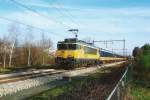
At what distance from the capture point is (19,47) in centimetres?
7725

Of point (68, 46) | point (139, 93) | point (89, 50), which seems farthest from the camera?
point (89, 50)

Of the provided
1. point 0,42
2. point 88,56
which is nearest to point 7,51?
point 0,42

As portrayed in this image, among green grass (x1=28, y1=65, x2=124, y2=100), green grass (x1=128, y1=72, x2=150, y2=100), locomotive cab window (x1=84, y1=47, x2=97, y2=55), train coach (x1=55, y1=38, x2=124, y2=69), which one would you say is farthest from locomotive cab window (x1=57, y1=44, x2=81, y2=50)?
green grass (x1=28, y1=65, x2=124, y2=100)

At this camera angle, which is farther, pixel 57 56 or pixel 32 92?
pixel 57 56

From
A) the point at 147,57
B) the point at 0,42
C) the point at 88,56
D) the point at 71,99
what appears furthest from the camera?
the point at 0,42

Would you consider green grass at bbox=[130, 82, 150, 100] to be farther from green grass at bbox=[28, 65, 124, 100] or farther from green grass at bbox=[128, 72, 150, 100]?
green grass at bbox=[28, 65, 124, 100]

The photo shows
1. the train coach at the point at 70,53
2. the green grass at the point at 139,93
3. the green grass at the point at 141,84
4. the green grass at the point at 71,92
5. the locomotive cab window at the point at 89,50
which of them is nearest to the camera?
the green grass at the point at 71,92

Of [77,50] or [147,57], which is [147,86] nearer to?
[147,57]

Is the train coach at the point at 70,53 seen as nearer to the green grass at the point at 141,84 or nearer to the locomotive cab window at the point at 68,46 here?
the locomotive cab window at the point at 68,46

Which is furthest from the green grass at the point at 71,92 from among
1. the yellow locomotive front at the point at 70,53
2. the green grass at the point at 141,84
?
the yellow locomotive front at the point at 70,53

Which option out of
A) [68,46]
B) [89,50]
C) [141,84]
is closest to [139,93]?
[141,84]

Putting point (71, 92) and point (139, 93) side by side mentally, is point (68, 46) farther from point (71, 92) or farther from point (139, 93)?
point (71, 92)

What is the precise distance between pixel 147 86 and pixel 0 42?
177 ft

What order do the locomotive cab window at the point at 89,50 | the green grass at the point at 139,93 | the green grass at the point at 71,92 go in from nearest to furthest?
the green grass at the point at 71,92 < the green grass at the point at 139,93 < the locomotive cab window at the point at 89,50
